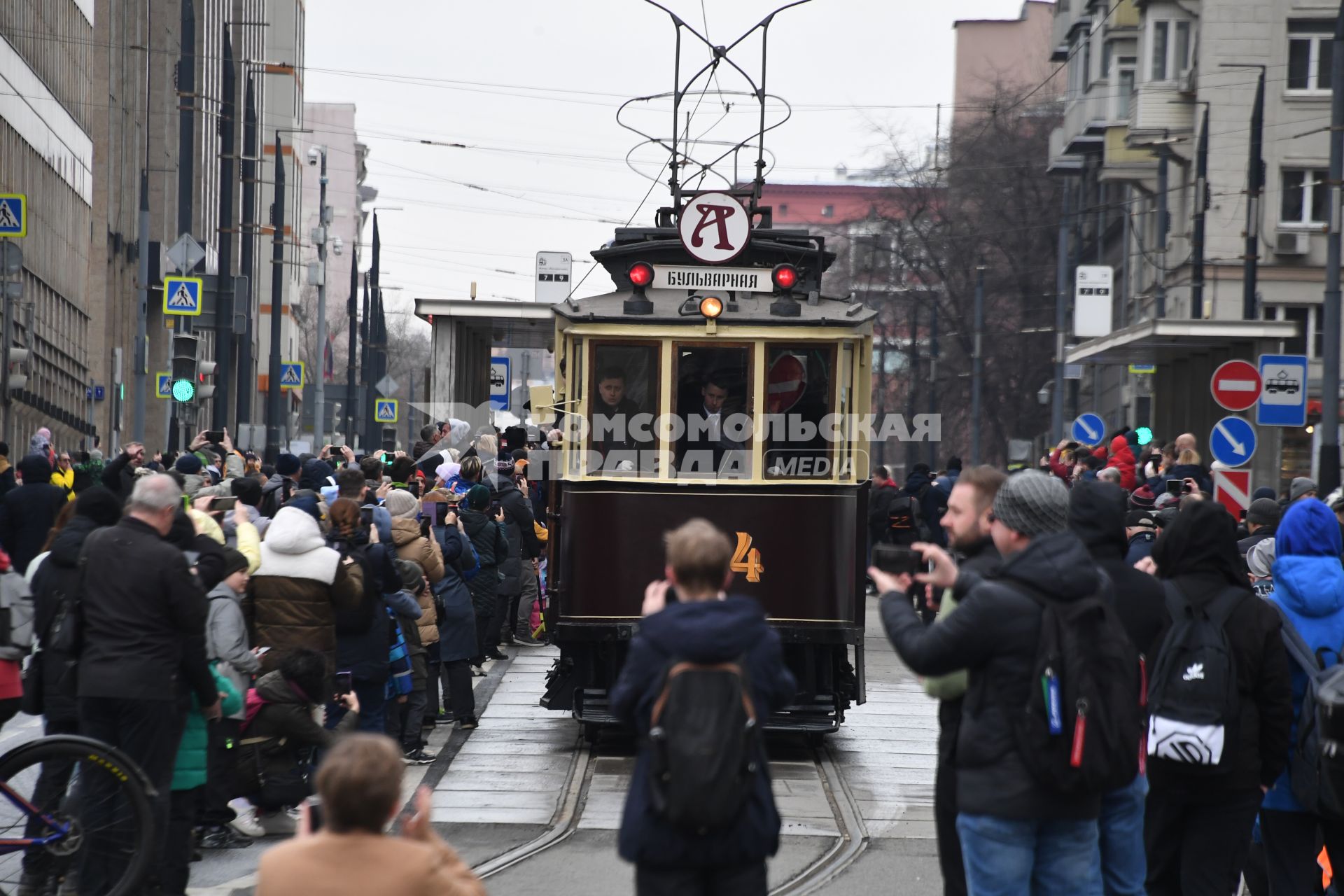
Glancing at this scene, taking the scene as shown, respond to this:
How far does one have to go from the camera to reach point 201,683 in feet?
26.1

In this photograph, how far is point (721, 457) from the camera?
1251 centimetres

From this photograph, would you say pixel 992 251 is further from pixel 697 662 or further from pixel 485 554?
pixel 697 662

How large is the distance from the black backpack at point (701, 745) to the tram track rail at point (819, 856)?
372 centimetres

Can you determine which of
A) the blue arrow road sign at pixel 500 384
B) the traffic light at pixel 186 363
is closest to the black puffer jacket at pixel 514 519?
the traffic light at pixel 186 363

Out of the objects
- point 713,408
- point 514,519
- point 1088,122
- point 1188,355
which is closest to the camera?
point 713,408

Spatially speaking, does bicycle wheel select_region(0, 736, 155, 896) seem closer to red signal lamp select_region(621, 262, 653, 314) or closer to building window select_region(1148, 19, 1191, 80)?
red signal lamp select_region(621, 262, 653, 314)

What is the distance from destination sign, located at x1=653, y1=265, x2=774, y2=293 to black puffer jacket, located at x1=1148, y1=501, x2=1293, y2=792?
6223 millimetres

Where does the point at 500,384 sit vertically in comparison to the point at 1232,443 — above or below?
above

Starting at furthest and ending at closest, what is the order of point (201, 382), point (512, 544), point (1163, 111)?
point (1163, 111) → point (201, 382) → point (512, 544)

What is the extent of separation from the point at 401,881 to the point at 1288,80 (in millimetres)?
42820

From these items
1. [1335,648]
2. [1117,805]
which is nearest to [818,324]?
[1335,648]

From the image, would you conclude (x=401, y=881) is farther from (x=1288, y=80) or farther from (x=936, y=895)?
(x=1288, y=80)

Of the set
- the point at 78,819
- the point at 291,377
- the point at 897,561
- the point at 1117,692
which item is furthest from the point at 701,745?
the point at 291,377

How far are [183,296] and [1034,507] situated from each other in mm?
24168
